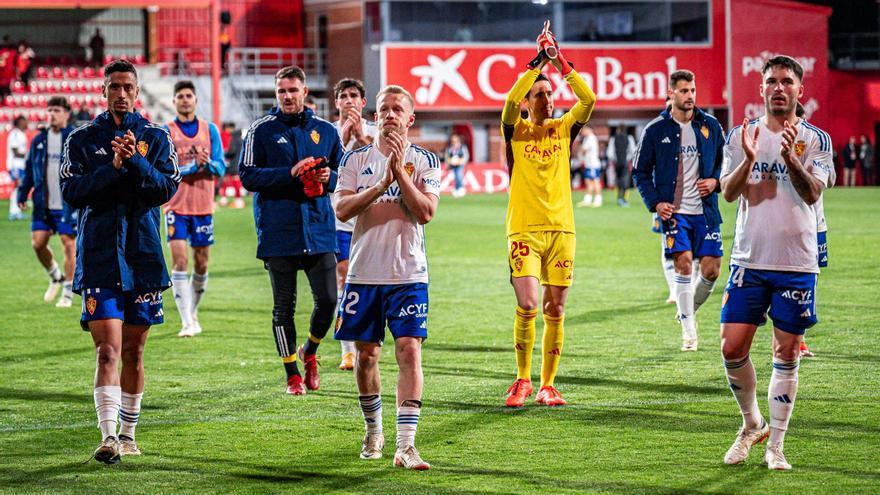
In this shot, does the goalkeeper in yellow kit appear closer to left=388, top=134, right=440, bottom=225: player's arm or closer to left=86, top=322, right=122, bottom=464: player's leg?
left=388, top=134, right=440, bottom=225: player's arm

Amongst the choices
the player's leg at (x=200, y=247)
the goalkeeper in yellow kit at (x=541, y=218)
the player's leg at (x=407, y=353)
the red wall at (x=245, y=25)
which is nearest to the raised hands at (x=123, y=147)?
the player's leg at (x=407, y=353)

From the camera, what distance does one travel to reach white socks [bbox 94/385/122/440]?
279 inches

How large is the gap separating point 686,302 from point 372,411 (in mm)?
4652

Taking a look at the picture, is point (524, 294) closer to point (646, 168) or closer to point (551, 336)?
point (551, 336)

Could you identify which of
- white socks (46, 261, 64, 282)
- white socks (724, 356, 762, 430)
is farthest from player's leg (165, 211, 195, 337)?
white socks (724, 356, 762, 430)

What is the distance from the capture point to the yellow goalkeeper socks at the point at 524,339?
8.84 m

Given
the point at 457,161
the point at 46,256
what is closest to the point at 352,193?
the point at 46,256

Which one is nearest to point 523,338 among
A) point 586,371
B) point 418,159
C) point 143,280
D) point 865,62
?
point 586,371

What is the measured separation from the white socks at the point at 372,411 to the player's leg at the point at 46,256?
356 inches

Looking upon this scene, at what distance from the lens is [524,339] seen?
8.89m

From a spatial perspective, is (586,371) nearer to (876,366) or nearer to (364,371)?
(876,366)

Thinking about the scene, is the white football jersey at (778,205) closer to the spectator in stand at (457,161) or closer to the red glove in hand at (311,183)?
the red glove in hand at (311,183)

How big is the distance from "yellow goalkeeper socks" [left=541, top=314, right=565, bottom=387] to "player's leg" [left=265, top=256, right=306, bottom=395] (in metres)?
1.72

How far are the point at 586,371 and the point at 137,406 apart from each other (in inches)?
155
